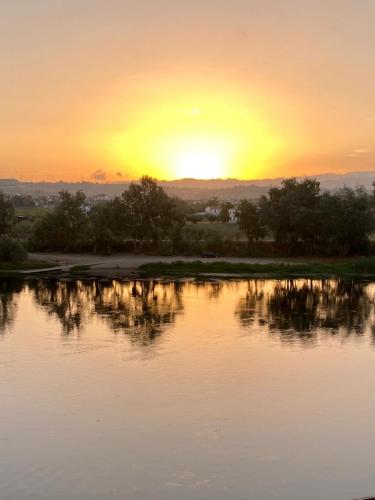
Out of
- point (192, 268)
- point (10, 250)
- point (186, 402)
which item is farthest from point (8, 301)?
point (186, 402)

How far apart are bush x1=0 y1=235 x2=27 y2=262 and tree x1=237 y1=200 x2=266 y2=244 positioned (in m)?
24.7

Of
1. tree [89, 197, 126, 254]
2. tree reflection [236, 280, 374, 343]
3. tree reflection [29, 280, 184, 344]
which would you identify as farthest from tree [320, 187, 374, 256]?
tree reflection [29, 280, 184, 344]

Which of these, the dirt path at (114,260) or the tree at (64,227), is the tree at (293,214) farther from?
the tree at (64,227)

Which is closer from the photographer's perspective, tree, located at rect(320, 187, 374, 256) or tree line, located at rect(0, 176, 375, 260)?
tree, located at rect(320, 187, 374, 256)

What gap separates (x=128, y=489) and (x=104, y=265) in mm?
48205

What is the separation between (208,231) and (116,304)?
3347cm

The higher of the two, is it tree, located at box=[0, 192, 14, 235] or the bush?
tree, located at box=[0, 192, 14, 235]

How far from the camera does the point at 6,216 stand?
6519 centimetres

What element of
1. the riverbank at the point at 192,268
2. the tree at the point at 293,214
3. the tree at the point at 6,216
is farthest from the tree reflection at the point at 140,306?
the tree at the point at 293,214

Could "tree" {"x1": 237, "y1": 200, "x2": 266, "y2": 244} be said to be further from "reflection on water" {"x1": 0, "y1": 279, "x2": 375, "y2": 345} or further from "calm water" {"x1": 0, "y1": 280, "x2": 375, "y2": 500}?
"calm water" {"x1": 0, "y1": 280, "x2": 375, "y2": 500}

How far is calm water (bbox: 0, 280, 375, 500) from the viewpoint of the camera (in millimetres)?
16203

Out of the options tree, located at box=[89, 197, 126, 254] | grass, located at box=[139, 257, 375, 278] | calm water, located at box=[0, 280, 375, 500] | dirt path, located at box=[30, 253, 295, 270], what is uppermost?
tree, located at box=[89, 197, 126, 254]

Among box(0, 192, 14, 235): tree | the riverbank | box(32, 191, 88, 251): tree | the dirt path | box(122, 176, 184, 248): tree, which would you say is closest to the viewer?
the riverbank

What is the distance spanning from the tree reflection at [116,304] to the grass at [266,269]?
7407 mm
